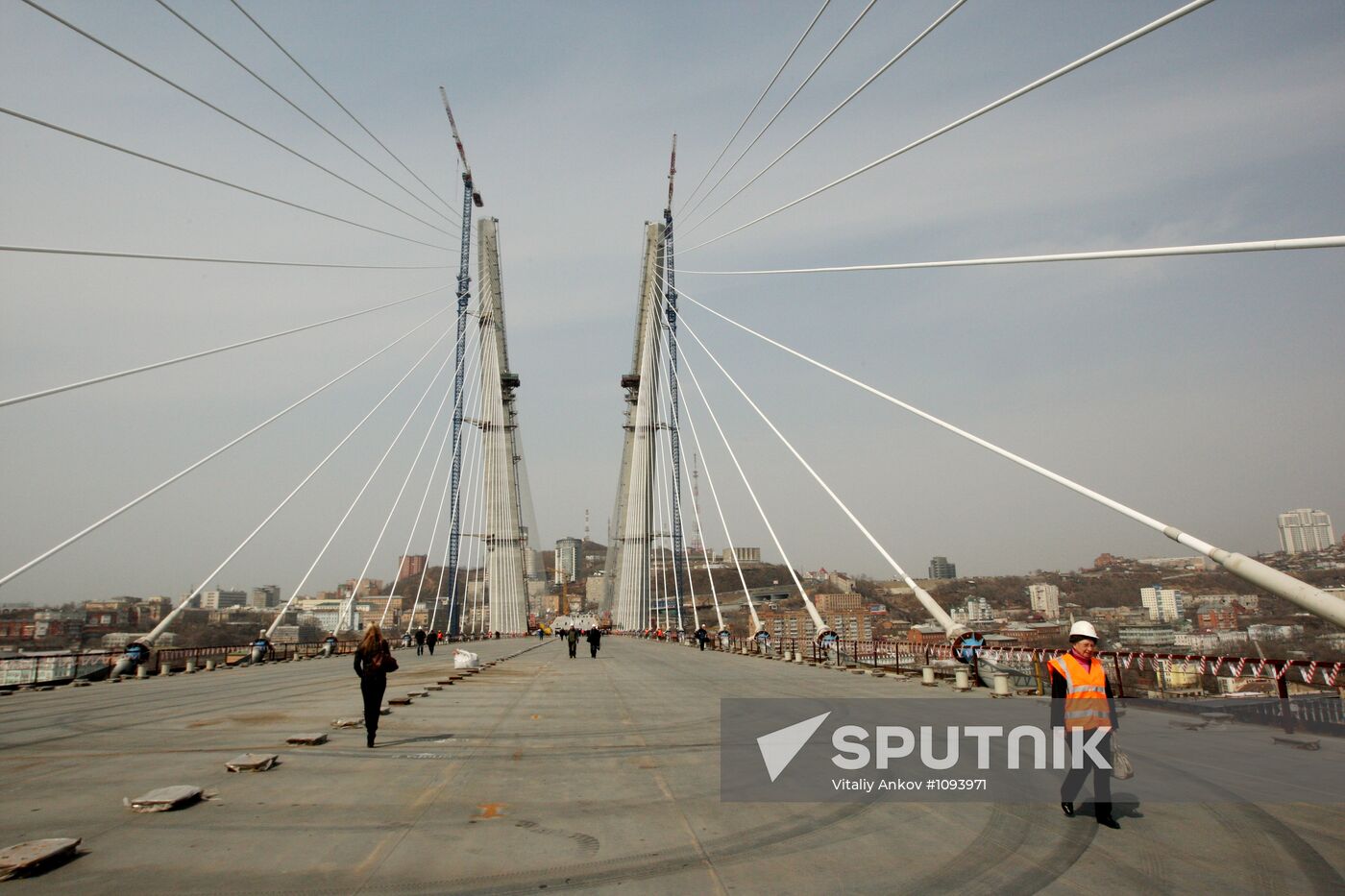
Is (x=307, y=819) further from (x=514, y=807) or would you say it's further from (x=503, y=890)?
(x=503, y=890)

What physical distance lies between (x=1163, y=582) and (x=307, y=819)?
43669 mm

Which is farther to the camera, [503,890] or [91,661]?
[91,661]

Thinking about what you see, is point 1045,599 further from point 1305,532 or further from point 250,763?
point 250,763

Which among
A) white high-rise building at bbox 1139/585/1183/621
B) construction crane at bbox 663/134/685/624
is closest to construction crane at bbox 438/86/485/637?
construction crane at bbox 663/134/685/624

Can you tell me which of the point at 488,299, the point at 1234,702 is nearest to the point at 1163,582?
the point at 1234,702

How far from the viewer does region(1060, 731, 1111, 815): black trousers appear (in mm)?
6223

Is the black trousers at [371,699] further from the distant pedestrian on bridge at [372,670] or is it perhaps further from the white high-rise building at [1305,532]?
the white high-rise building at [1305,532]

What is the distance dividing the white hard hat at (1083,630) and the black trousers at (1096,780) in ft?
2.39

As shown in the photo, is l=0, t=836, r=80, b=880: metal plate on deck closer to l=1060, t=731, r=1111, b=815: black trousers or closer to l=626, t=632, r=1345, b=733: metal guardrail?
l=1060, t=731, r=1111, b=815: black trousers

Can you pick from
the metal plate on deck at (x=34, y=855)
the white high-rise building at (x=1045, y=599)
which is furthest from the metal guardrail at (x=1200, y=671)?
the white high-rise building at (x=1045, y=599)

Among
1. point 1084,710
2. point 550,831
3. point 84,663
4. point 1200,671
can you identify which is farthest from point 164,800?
point 84,663

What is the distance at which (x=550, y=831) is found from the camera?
602cm

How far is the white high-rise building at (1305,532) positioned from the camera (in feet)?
87.8

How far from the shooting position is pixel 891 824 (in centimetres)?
624
